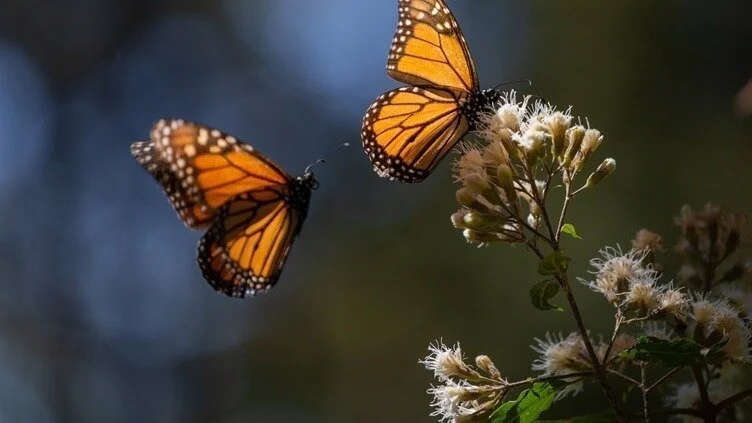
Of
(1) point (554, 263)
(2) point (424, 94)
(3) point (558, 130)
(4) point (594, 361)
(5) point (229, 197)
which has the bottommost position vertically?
(4) point (594, 361)

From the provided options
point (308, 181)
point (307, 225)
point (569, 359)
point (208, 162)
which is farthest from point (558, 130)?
point (307, 225)

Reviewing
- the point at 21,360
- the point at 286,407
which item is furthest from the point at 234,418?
the point at 21,360

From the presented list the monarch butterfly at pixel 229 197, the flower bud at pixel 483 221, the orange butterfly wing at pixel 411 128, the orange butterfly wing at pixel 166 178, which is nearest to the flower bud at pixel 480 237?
the flower bud at pixel 483 221

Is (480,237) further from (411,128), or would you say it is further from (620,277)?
(411,128)

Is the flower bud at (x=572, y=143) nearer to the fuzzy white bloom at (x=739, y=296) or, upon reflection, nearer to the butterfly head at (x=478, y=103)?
the butterfly head at (x=478, y=103)

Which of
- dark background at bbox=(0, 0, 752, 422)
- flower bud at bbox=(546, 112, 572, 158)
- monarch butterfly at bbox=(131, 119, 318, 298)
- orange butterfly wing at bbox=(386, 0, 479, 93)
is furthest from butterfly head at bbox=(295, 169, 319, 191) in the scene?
dark background at bbox=(0, 0, 752, 422)

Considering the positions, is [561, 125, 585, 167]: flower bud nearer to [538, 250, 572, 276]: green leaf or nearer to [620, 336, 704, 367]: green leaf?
[538, 250, 572, 276]: green leaf
